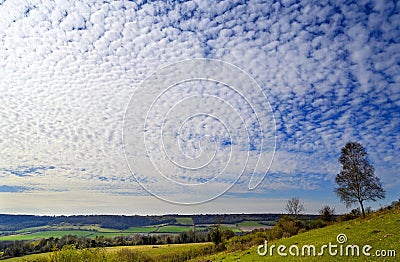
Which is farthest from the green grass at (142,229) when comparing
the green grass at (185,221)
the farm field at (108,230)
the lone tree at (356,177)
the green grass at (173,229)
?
the lone tree at (356,177)

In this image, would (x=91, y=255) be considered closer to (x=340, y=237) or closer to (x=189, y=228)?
(x=340, y=237)

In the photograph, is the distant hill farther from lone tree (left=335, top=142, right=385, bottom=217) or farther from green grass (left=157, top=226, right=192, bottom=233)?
lone tree (left=335, top=142, right=385, bottom=217)

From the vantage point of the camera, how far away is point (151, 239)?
99625mm

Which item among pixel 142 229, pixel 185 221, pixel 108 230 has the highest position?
pixel 185 221

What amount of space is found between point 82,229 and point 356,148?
91831 mm

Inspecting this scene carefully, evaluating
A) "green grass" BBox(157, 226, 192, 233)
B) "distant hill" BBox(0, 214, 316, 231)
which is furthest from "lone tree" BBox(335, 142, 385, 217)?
"green grass" BBox(157, 226, 192, 233)

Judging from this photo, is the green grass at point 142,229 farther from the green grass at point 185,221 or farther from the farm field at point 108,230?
the green grass at point 185,221

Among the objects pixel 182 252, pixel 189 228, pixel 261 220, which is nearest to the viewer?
pixel 182 252

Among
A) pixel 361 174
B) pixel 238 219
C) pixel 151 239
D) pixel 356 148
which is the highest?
pixel 356 148

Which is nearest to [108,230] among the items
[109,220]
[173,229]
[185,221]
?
[109,220]

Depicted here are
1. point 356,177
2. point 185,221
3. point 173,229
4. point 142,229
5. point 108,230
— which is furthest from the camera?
point 185,221

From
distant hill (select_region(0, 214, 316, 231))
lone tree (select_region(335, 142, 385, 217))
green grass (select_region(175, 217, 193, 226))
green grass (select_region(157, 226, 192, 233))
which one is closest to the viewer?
lone tree (select_region(335, 142, 385, 217))

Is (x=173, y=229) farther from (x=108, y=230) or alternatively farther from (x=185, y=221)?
(x=108, y=230)

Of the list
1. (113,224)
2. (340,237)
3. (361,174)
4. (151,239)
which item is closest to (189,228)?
(151,239)
